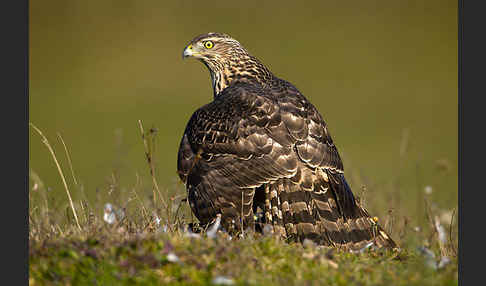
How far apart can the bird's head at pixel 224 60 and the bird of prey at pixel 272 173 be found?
1.40m

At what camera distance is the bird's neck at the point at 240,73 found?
27.8 feet

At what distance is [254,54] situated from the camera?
109 ft

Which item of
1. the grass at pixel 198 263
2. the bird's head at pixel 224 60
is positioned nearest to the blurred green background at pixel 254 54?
the bird's head at pixel 224 60

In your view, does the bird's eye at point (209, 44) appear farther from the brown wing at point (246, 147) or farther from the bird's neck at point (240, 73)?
the brown wing at point (246, 147)

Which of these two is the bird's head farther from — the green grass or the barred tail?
the green grass

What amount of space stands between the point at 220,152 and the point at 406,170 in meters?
13.2

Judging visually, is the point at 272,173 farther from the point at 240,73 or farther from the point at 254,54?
the point at 254,54

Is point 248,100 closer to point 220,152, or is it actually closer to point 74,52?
point 220,152

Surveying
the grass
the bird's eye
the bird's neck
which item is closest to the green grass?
the grass

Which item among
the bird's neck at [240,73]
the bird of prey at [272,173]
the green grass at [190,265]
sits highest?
the bird's neck at [240,73]

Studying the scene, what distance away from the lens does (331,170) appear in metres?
6.78

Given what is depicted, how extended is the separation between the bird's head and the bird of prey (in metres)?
1.40

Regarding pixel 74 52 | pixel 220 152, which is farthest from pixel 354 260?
pixel 74 52

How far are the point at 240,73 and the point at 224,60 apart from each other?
0.35 m
